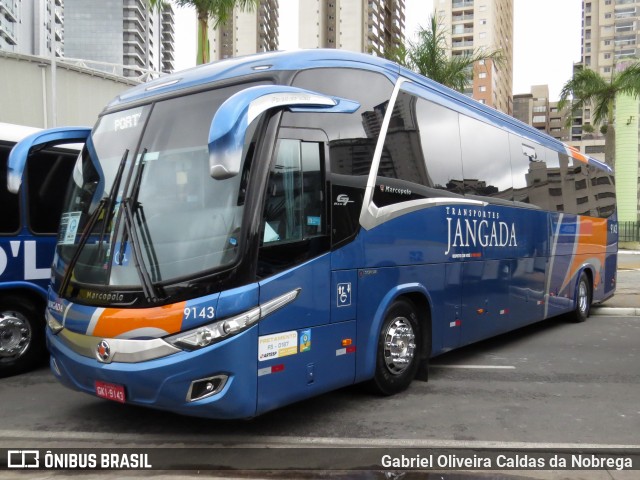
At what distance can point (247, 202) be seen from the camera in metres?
4.57

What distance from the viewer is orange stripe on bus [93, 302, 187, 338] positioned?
14.4 feet

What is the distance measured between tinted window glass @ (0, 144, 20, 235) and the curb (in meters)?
11.3

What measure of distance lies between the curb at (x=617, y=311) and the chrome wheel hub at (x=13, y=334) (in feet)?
36.3

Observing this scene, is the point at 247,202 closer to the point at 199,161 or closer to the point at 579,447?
the point at 199,161

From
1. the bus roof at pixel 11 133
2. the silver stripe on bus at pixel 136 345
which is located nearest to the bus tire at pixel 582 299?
the silver stripe on bus at pixel 136 345

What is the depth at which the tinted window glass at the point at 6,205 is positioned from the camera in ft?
23.2

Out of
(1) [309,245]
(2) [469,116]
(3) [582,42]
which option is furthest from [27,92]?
(3) [582,42]

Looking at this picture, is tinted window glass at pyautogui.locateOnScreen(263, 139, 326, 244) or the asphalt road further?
the asphalt road

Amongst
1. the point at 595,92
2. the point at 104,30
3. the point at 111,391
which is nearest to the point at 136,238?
the point at 111,391

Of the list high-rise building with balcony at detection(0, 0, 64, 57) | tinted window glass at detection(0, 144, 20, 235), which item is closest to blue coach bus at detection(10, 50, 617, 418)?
tinted window glass at detection(0, 144, 20, 235)

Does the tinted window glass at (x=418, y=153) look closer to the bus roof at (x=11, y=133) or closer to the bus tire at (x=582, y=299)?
the bus roof at (x=11, y=133)

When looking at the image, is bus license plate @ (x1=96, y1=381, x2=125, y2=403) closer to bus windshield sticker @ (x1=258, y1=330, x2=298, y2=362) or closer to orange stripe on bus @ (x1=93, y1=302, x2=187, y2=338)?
orange stripe on bus @ (x1=93, y1=302, x2=187, y2=338)

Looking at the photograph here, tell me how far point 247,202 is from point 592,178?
33.5ft

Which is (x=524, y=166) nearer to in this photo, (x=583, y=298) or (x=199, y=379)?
(x=583, y=298)
